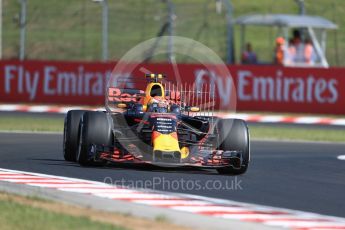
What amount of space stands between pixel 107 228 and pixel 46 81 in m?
19.8

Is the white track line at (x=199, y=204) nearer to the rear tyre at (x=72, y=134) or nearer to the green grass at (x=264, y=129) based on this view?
the rear tyre at (x=72, y=134)

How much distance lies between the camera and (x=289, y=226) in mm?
8281

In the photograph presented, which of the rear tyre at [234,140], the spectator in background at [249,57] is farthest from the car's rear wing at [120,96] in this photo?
the spectator in background at [249,57]

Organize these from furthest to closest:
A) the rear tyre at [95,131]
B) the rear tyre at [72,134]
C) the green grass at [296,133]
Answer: the green grass at [296,133]
the rear tyre at [72,134]
the rear tyre at [95,131]

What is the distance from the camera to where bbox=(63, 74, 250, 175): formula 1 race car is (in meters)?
12.4

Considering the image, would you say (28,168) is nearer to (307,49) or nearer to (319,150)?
(319,150)

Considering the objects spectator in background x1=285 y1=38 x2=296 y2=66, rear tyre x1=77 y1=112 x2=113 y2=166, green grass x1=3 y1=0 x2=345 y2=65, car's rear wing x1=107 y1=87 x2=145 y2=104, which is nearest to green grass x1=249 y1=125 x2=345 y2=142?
spectator in background x1=285 y1=38 x2=296 y2=66

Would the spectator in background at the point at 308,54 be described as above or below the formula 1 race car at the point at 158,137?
above

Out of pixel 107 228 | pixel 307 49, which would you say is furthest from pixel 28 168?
pixel 307 49

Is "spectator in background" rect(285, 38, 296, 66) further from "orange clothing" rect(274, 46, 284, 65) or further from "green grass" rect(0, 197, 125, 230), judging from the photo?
"green grass" rect(0, 197, 125, 230)

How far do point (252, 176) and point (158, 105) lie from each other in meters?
1.51

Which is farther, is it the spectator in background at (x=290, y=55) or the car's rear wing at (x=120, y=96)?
the spectator in background at (x=290, y=55)

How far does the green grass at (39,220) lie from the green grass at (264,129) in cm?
1241

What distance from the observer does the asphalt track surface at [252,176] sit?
10.4m
